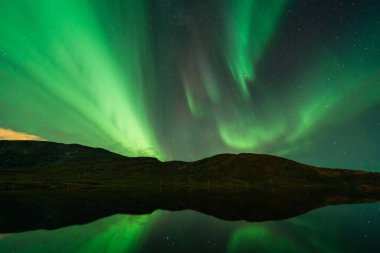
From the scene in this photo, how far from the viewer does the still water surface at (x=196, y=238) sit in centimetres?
2366

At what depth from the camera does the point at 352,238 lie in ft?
95.7

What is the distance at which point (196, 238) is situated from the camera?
2803 centimetres

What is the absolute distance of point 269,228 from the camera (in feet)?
110

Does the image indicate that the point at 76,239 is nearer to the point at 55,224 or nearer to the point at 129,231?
the point at 129,231

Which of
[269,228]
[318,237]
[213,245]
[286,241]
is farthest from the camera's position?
[269,228]

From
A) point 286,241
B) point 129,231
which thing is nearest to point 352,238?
point 286,241

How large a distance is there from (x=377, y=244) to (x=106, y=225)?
25.6 metres

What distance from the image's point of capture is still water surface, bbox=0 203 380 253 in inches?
931

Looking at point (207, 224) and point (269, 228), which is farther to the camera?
point (207, 224)

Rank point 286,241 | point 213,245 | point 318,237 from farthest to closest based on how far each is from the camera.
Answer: point 318,237 → point 286,241 → point 213,245

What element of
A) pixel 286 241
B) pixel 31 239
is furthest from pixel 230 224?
pixel 31 239

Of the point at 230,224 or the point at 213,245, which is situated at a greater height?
the point at 230,224

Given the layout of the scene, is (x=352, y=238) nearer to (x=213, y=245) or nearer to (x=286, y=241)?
(x=286, y=241)

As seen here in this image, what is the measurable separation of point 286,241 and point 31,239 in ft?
70.0
